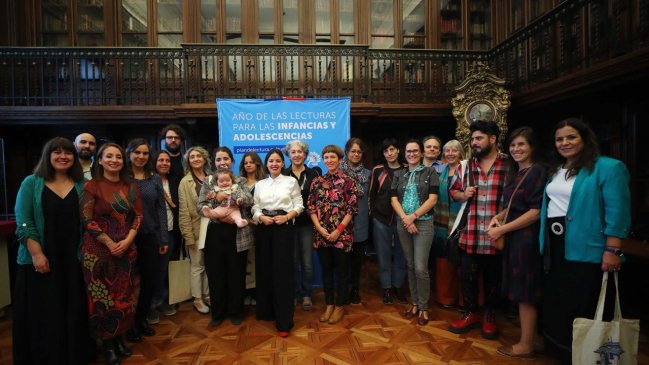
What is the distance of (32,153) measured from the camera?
5.78 meters

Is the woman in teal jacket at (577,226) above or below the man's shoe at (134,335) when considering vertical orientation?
above

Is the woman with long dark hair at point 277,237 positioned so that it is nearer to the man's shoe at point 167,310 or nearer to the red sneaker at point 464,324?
the man's shoe at point 167,310

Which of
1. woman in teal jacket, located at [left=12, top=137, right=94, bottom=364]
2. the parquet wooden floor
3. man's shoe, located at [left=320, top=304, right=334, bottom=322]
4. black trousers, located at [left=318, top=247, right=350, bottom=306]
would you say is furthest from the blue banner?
woman in teal jacket, located at [left=12, top=137, right=94, bottom=364]

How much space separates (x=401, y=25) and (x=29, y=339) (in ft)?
23.3

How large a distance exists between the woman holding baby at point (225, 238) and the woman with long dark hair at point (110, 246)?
A: 57 centimetres

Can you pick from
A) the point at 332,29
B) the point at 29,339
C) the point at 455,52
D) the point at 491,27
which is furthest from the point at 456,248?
the point at 491,27

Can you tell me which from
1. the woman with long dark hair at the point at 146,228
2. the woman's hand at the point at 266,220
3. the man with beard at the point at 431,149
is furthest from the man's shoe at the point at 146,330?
the man with beard at the point at 431,149

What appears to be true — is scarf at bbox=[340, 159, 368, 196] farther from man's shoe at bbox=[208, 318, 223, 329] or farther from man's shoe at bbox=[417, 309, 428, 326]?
man's shoe at bbox=[208, 318, 223, 329]

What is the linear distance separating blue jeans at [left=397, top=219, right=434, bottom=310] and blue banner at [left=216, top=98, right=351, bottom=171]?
170 cm

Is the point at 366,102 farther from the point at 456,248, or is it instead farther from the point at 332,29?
the point at 456,248

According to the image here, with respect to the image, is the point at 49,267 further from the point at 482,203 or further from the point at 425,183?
the point at 482,203

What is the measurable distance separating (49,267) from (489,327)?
9.88 ft

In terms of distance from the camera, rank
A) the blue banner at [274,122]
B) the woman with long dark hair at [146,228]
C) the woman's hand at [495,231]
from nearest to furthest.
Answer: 1. the woman's hand at [495,231]
2. the woman with long dark hair at [146,228]
3. the blue banner at [274,122]

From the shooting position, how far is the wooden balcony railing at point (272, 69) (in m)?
4.89
